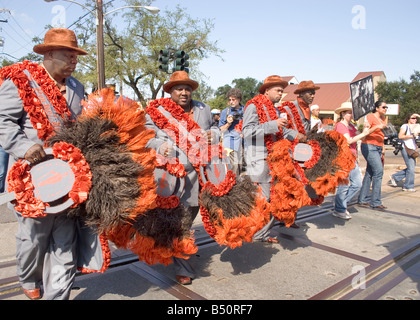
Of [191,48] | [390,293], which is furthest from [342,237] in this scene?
[191,48]

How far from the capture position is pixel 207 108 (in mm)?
3875

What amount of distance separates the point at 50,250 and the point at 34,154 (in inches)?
31.3

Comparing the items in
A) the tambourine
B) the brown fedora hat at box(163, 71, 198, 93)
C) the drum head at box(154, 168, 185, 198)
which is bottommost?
the drum head at box(154, 168, 185, 198)

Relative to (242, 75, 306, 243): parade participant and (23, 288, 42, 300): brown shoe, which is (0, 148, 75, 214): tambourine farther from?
(242, 75, 306, 243): parade participant

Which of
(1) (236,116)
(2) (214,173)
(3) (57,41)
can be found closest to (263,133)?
(2) (214,173)

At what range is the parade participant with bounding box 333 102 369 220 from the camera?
6.02 m

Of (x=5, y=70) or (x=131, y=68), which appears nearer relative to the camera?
(x=5, y=70)

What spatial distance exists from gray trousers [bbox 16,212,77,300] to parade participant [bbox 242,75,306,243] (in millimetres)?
2252

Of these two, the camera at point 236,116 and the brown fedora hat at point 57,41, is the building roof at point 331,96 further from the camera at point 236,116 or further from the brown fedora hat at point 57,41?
the brown fedora hat at point 57,41

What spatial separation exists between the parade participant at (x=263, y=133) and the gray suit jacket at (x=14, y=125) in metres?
2.51

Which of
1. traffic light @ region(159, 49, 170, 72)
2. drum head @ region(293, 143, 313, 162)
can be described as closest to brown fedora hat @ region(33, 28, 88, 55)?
drum head @ region(293, 143, 313, 162)
